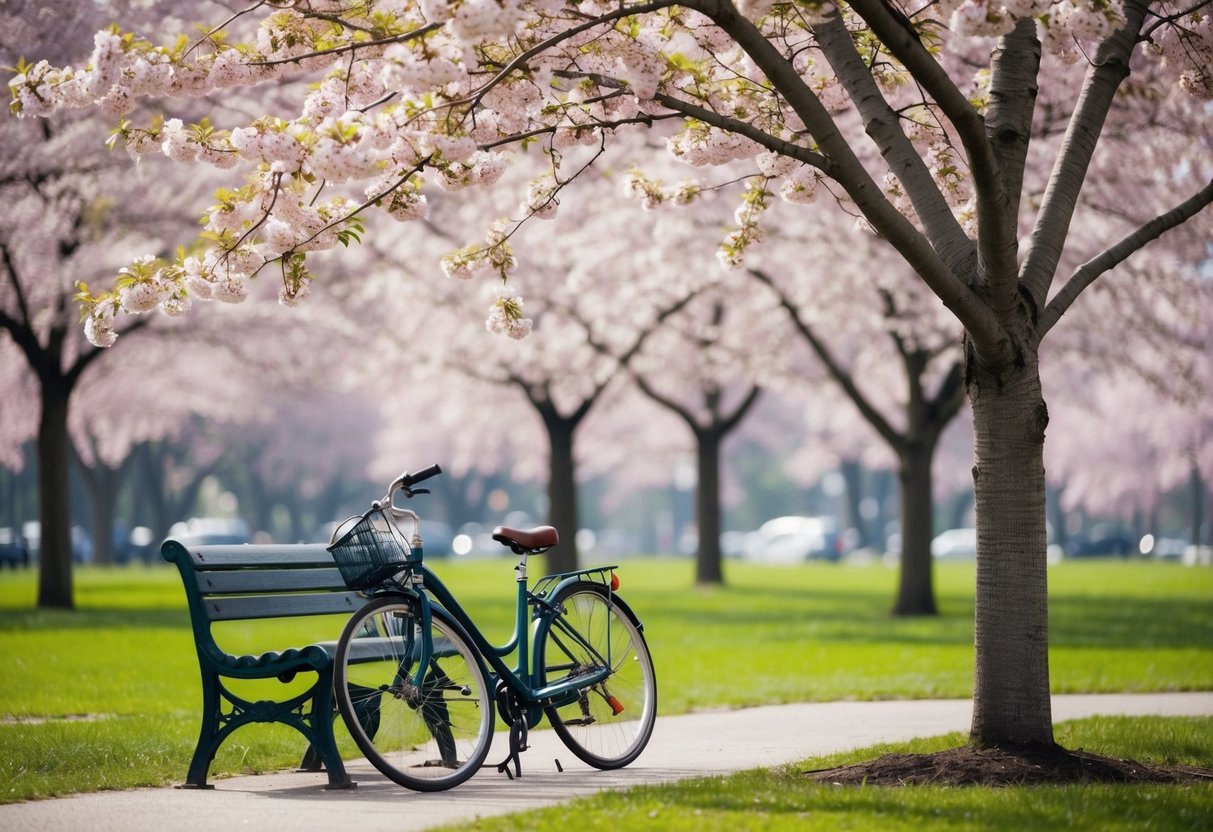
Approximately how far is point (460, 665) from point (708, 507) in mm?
21712

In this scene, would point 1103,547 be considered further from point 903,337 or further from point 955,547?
point 903,337

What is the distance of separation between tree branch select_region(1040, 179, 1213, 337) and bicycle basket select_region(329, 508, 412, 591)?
3195 mm

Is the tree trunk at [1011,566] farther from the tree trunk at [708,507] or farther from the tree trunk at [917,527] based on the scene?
the tree trunk at [708,507]

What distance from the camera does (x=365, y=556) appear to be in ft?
20.2

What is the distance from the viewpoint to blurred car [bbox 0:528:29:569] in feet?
128

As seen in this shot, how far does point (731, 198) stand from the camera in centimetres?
2058

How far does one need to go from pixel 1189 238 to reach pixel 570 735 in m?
12.9

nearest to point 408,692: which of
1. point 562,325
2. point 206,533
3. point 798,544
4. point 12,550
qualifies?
point 562,325

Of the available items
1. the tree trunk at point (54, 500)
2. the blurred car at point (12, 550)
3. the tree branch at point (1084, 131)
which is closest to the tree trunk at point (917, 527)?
the tree trunk at point (54, 500)

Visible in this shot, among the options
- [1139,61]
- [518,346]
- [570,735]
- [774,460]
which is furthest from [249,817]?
[774,460]

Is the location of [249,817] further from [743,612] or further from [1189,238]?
[743,612]

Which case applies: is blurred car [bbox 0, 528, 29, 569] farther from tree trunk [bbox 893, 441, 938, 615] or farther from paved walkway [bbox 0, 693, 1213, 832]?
paved walkway [bbox 0, 693, 1213, 832]

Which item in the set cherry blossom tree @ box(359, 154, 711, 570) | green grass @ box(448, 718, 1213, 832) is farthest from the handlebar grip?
cherry blossom tree @ box(359, 154, 711, 570)

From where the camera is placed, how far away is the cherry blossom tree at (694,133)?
6.04 metres
